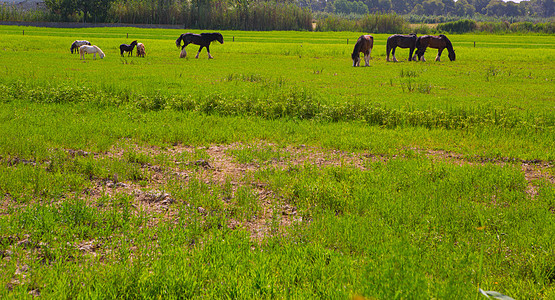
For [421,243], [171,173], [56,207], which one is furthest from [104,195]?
[421,243]

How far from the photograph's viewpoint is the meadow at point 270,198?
3865 millimetres

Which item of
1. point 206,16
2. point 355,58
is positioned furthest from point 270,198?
point 206,16

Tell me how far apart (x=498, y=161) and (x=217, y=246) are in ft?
21.5

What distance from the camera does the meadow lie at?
12.7ft

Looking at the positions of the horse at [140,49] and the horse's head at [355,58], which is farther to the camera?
the horse at [140,49]

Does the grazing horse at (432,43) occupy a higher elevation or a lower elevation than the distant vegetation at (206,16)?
lower

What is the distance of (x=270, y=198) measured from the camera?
632 cm

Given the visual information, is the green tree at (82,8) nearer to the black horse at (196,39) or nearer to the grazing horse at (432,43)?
the black horse at (196,39)

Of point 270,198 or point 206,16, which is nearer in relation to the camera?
point 270,198


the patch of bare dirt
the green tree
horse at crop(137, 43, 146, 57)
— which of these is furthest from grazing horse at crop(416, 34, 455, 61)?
the green tree

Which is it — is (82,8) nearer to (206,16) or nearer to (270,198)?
(206,16)

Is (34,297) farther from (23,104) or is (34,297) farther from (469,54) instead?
(469,54)

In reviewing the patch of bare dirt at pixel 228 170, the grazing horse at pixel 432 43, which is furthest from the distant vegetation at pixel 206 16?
the patch of bare dirt at pixel 228 170

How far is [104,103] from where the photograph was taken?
42.8 ft
